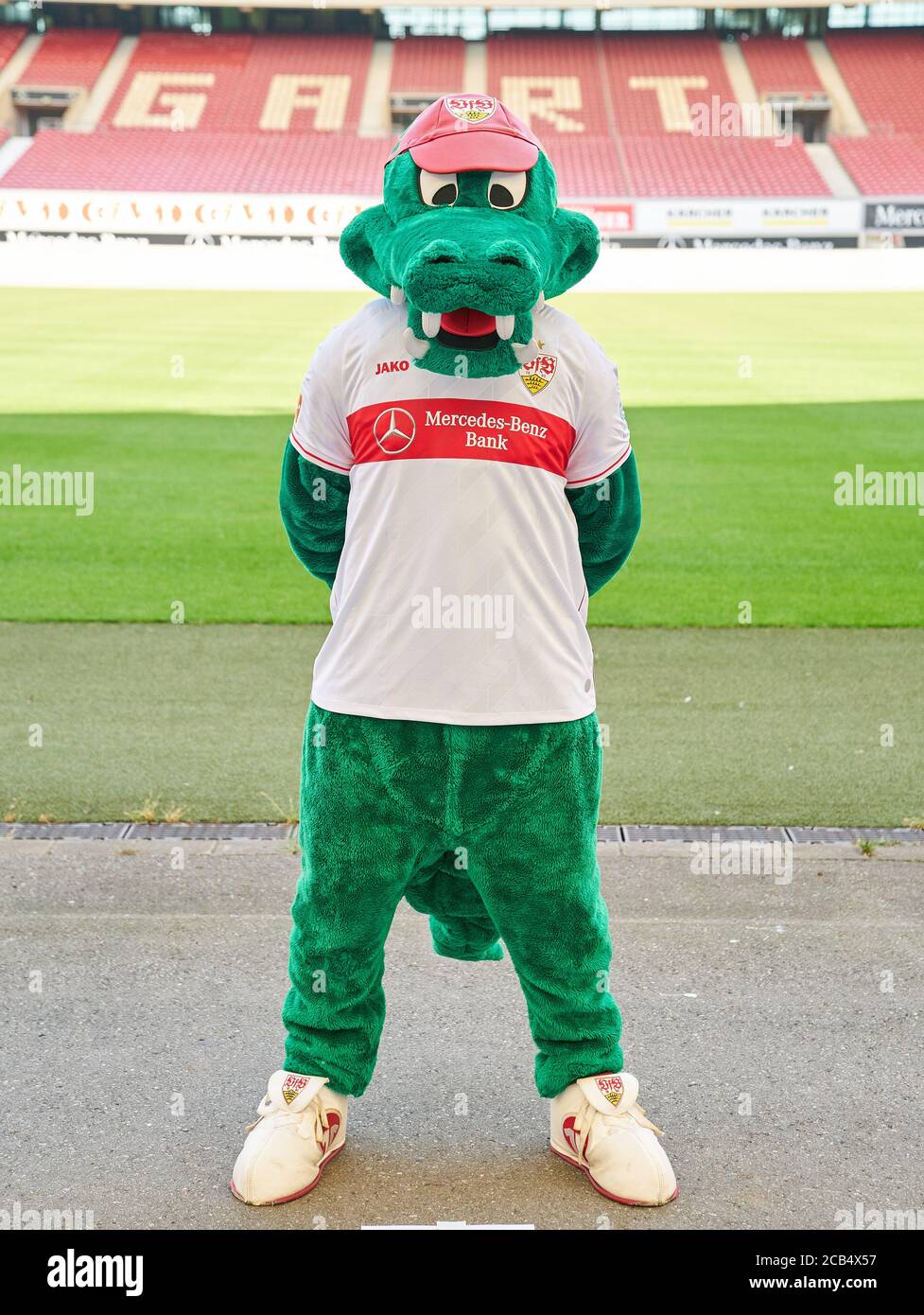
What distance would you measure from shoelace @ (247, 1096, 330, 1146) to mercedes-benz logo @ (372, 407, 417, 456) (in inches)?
49.2

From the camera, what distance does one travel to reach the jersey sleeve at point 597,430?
2.65 m

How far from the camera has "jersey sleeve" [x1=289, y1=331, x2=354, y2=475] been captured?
103 inches

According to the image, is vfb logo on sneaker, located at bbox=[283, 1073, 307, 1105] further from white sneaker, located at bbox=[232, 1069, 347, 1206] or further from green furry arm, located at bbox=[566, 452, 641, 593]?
green furry arm, located at bbox=[566, 452, 641, 593]

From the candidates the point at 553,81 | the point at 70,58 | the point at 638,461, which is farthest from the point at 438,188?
the point at 70,58

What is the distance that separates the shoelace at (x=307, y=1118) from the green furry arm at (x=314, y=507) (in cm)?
102

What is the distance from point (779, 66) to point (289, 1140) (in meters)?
54.9

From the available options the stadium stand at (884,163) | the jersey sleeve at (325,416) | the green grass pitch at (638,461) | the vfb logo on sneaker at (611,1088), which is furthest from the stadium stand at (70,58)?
the vfb logo on sneaker at (611,1088)

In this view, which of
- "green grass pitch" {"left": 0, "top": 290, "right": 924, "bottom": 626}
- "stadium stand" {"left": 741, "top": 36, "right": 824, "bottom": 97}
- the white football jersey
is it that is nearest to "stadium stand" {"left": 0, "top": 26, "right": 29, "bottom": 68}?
"stadium stand" {"left": 741, "top": 36, "right": 824, "bottom": 97}

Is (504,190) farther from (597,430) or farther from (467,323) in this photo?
(597,430)

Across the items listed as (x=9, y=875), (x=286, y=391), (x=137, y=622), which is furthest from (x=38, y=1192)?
(x=286, y=391)

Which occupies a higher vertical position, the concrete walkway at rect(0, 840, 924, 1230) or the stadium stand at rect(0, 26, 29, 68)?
A: the concrete walkway at rect(0, 840, 924, 1230)

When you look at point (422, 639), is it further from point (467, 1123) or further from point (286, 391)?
point (286, 391)
